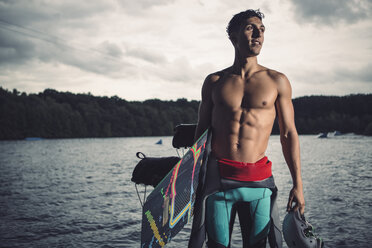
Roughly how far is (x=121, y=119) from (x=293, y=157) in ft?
420

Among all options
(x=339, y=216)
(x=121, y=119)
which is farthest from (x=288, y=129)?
(x=121, y=119)

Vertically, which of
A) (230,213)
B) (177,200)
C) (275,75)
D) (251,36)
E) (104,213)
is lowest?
(104,213)

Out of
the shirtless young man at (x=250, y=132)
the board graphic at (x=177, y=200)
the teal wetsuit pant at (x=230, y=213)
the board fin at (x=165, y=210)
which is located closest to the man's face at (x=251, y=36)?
the shirtless young man at (x=250, y=132)

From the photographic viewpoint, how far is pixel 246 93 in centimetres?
244

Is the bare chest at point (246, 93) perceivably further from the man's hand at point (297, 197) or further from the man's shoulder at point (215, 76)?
the man's hand at point (297, 197)

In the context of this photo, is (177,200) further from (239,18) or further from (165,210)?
(239,18)

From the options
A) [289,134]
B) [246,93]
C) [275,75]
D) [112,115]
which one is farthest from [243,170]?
[112,115]

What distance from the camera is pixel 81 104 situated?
121250 mm

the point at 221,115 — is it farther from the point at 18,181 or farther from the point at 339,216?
the point at 18,181

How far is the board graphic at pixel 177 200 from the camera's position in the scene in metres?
2.41

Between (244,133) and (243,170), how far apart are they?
28cm

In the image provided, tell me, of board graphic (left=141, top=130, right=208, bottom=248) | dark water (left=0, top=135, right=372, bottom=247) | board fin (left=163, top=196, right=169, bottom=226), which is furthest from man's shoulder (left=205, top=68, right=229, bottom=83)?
dark water (left=0, top=135, right=372, bottom=247)

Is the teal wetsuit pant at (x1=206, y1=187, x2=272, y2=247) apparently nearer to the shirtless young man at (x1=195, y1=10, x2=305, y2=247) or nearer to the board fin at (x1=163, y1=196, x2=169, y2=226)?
the shirtless young man at (x1=195, y1=10, x2=305, y2=247)

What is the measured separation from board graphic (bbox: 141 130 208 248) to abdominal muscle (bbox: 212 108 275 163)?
17 cm
